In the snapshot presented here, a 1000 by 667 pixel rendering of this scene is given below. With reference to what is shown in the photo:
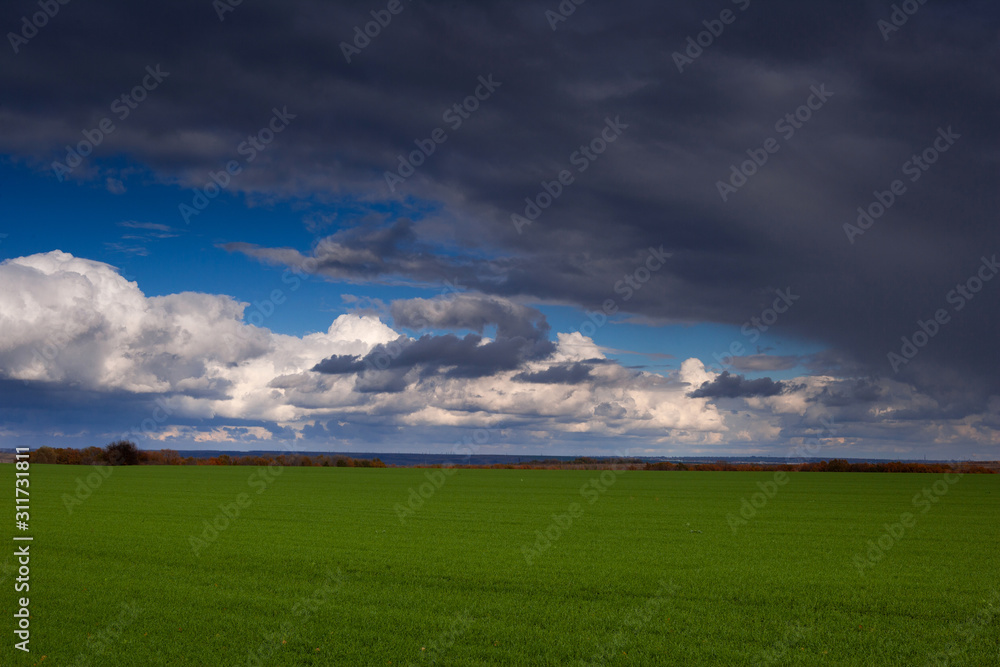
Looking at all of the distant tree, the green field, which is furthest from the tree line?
the green field

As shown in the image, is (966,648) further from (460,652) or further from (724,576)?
(460,652)

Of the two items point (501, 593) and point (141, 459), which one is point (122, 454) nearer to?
point (141, 459)

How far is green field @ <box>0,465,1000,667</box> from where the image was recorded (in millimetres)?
9930

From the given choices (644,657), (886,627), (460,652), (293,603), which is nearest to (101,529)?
(293,603)

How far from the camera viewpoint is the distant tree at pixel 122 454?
9525 centimetres

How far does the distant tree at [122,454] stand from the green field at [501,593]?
3175 inches

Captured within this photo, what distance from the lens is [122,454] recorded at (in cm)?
9556

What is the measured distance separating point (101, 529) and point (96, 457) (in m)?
90.9

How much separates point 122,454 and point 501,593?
101 metres

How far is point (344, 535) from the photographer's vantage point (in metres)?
21.1

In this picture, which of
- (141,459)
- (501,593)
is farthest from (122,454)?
(501,593)

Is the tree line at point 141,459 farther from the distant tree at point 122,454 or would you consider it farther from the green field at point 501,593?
the green field at point 501,593

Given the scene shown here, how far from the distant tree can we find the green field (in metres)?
80.6

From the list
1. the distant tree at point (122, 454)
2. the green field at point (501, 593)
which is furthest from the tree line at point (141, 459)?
the green field at point (501, 593)
